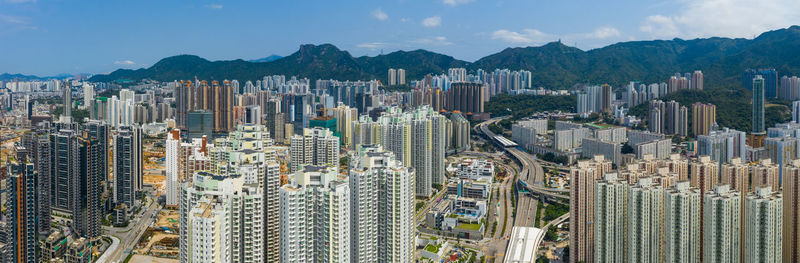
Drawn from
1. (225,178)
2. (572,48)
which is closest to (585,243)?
(225,178)

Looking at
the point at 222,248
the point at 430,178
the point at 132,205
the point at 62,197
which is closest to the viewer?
the point at 222,248

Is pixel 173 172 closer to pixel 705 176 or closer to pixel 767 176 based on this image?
pixel 705 176

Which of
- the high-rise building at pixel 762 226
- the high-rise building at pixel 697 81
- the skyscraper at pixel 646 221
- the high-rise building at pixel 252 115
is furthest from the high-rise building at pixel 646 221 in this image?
the high-rise building at pixel 697 81

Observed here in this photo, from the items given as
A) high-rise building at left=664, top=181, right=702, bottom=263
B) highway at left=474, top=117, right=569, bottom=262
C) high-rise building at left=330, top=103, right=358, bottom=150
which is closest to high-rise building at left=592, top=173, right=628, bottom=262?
high-rise building at left=664, top=181, right=702, bottom=263

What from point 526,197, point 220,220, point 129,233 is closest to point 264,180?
point 220,220

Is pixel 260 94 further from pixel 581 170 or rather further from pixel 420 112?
pixel 581 170

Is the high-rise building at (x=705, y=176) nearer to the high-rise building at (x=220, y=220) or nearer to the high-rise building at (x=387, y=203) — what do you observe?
the high-rise building at (x=387, y=203)
